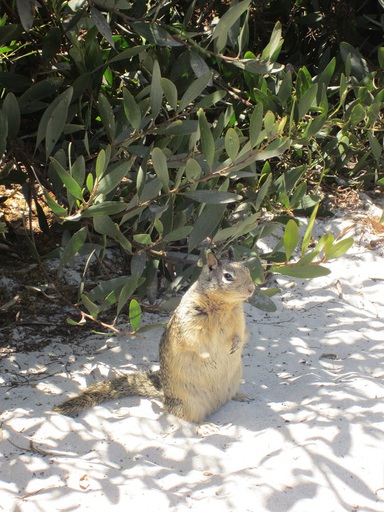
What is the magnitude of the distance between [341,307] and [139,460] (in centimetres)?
206

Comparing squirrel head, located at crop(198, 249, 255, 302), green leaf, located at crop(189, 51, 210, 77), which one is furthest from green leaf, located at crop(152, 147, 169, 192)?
green leaf, located at crop(189, 51, 210, 77)

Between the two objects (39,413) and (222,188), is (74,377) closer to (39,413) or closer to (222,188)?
(39,413)

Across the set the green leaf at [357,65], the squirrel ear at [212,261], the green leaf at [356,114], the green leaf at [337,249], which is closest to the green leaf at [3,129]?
the squirrel ear at [212,261]

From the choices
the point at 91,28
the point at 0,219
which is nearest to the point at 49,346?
the point at 0,219

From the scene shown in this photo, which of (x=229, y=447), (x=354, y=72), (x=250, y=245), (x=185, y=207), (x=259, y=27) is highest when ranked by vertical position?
(x=259, y=27)

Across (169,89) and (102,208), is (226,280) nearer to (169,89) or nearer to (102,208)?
(102,208)

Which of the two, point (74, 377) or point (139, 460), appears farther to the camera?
point (74, 377)

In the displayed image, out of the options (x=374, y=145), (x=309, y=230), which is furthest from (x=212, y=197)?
(x=374, y=145)

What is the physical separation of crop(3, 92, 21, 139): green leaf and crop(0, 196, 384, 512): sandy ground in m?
1.34

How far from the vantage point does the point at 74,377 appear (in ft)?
12.1

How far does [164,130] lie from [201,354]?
1.13 meters

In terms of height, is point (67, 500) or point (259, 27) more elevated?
point (259, 27)

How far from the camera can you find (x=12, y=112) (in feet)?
10.7

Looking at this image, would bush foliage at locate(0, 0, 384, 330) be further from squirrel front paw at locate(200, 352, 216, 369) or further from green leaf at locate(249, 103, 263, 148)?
squirrel front paw at locate(200, 352, 216, 369)
